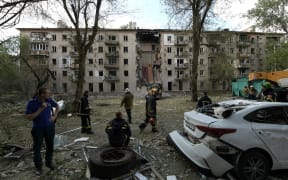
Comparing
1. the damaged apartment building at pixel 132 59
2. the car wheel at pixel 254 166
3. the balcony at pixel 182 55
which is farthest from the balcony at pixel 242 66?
the car wheel at pixel 254 166

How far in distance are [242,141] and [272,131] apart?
2.30 ft

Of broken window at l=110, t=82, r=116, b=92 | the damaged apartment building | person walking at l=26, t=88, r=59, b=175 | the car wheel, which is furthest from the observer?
broken window at l=110, t=82, r=116, b=92

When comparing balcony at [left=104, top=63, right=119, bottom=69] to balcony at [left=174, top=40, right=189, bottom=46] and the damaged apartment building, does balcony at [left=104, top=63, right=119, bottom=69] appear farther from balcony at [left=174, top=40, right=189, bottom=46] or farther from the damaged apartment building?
balcony at [left=174, top=40, right=189, bottom=46]

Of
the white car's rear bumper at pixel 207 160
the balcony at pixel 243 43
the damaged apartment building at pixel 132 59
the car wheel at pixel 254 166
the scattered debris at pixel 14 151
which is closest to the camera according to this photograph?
the white car's rear bumper at pixel 207 160

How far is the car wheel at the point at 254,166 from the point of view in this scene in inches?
174

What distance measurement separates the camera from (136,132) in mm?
9492

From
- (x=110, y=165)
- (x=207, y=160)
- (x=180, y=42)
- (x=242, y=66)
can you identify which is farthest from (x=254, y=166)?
(x=242, y=66)

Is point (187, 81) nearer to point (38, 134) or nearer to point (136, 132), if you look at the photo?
point (136, 132)

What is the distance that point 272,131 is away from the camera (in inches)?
181

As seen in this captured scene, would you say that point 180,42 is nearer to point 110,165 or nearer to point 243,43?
point 243,43

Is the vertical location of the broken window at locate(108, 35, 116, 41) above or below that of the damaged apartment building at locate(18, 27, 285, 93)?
above

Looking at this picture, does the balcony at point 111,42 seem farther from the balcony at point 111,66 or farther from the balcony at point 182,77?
the balcony at point 182,77

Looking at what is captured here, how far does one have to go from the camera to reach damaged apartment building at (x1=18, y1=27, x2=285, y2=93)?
189 feet

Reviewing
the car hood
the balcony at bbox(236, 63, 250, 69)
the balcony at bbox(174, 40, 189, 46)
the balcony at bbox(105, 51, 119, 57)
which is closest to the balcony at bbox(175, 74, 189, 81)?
the balcony at bbox(174, 40, 189, 46)
